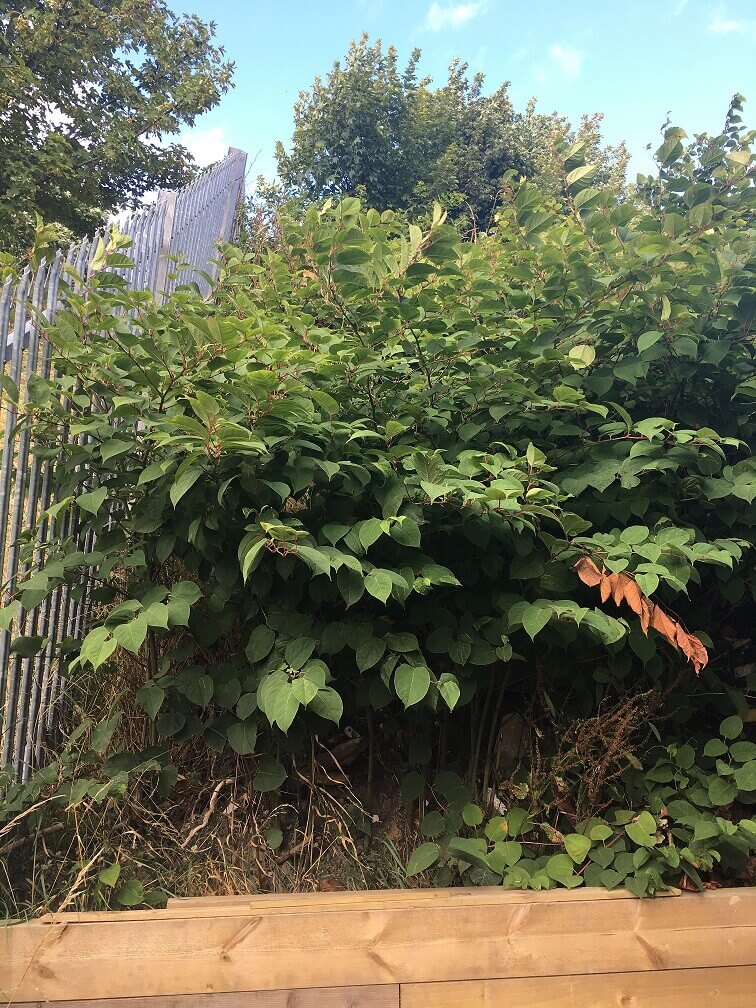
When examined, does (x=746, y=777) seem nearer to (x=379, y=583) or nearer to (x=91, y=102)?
(x=379, y=583)

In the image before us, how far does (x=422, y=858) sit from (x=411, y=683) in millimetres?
640

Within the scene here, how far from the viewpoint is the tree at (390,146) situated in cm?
941

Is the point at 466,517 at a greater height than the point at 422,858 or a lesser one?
greater

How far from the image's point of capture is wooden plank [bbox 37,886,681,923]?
1.89m

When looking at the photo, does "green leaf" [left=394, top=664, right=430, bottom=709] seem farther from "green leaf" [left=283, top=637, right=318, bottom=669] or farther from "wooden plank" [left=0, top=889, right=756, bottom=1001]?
"wooden plank" [left=0, top=889, right=756, bottom=1001]

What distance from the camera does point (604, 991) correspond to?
1.92 m

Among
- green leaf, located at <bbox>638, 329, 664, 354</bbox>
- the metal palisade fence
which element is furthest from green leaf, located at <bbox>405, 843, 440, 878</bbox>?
green leaf, located at <bbox>638, 329, 664, 354</bbox>

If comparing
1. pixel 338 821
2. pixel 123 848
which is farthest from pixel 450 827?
pixel 123 848

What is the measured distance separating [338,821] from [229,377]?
1.43m

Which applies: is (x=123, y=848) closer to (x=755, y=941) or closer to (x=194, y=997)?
(x=194, y=997)

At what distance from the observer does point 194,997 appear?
1833 millimetres

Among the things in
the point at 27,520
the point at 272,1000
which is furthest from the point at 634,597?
the point at 27,520

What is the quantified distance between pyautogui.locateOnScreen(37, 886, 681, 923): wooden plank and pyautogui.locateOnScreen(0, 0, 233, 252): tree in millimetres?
11833

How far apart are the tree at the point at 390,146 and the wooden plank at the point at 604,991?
8.32 meters
